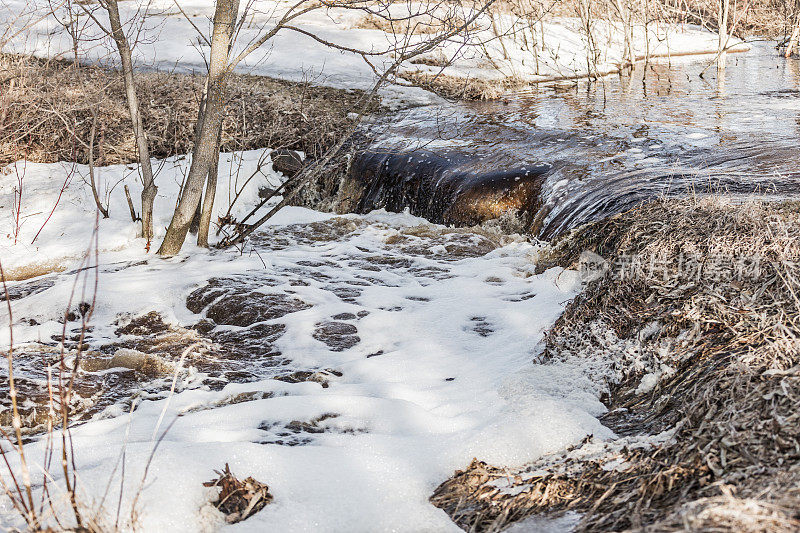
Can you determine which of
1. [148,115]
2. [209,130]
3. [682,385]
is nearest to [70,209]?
[209,130]

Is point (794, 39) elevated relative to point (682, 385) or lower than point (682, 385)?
elevated

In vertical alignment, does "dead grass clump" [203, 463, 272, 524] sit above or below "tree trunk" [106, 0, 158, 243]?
below

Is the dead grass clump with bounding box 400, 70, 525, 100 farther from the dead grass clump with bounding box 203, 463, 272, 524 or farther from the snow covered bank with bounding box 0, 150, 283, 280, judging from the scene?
the dead grass clump with bounding box 203, 463, 272, 524

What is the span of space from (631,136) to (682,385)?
6.34 meters

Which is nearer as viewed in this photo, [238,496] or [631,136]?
[238,496]

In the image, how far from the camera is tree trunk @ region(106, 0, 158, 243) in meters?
5.67

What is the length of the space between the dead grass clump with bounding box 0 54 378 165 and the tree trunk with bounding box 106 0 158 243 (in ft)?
5.50

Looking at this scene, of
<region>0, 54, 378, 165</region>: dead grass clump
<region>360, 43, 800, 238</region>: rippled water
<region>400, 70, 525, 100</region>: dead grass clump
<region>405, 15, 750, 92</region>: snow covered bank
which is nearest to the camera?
<region>360, 43, 800, 238</region>: rippled water

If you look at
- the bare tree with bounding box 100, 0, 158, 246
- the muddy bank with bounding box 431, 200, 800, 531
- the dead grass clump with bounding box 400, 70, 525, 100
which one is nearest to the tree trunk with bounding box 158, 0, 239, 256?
the bare tree with bounding box 100, 0, 158, 246

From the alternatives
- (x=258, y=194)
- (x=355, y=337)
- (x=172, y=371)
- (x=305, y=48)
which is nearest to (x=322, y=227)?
(x=258, y=194)

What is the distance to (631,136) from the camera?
8633 mm

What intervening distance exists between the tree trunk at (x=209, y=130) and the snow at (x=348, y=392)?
27 centimetres

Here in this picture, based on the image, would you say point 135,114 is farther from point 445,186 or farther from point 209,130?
point 445,186

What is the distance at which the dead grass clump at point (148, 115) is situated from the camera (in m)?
8.64
